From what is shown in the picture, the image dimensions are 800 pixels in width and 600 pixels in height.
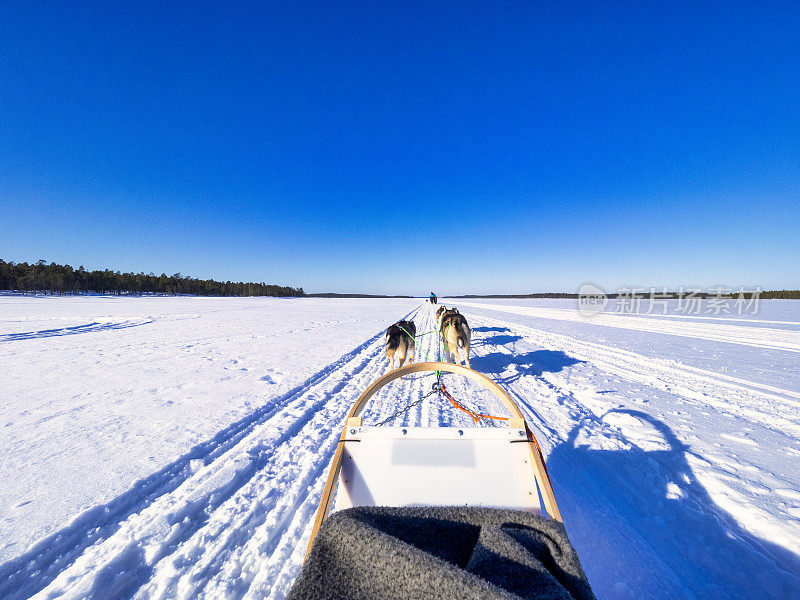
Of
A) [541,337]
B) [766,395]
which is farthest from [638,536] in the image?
[541,337]

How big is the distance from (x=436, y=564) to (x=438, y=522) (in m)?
0.38

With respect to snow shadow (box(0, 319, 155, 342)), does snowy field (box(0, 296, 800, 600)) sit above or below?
above

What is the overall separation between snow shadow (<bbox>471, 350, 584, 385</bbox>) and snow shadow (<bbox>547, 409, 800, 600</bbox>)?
2494 millimetres

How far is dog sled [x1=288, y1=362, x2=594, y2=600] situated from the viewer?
0.83m

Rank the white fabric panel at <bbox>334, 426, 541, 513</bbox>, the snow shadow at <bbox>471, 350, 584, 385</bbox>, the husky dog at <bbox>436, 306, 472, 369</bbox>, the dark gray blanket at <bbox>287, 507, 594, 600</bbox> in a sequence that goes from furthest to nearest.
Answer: the snow shadow at <bbox>471, 350, 584, 385</bbox> → the husky dog at <bbox>436, 306, 472, 369</bbox> → the white fabric panel at <bbox>334, 426, 541, 513</bbox> → the dark gray blanket at <bbox>287, 507, 594, 600</bbox>

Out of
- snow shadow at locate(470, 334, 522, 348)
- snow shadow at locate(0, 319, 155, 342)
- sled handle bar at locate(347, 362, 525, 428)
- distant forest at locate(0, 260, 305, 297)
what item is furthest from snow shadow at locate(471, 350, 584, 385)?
distant forest at locate(0, 260, 305, 297)

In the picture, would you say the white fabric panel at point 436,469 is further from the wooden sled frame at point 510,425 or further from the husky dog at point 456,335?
the husky dog at point 456,335

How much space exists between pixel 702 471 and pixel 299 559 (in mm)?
3019

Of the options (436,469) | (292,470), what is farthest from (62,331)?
(436,469)

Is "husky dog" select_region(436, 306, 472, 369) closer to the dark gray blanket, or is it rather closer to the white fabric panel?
the white fabric panel

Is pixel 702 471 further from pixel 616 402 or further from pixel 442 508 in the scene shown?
pixel 442 508

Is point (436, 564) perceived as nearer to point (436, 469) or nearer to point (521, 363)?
point (436, 469)

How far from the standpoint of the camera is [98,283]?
65.6m

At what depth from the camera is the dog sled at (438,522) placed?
0.83 metres
